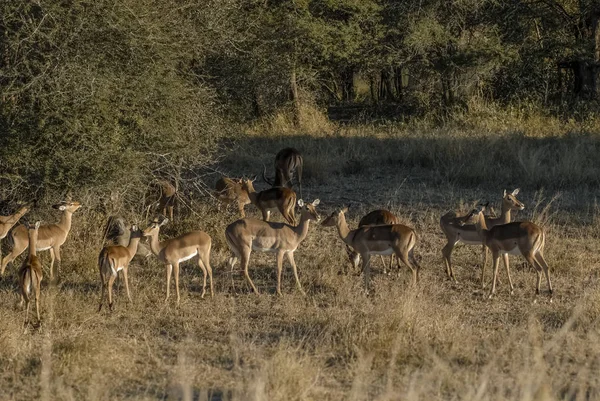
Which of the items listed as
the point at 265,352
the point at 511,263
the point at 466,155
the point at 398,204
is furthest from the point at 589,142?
the point at 265,352

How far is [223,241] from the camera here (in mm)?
11125

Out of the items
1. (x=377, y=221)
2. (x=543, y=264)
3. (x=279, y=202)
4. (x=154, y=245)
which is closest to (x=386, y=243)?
(x=377, y=221)

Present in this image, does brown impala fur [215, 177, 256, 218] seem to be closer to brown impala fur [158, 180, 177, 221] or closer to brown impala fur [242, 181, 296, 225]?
brown impala fur [242, 181, 296, 225]

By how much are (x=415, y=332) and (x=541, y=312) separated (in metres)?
1.71

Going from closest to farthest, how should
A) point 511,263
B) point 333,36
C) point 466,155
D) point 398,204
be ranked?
point 511,263 < point 398,204 < point 466,155 < point 333,36

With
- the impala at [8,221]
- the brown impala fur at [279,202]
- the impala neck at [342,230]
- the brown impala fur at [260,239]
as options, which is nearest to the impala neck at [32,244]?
the impala at [8,221]

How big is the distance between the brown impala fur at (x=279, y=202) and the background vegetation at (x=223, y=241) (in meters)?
0.55

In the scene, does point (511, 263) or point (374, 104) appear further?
point (374, 104)

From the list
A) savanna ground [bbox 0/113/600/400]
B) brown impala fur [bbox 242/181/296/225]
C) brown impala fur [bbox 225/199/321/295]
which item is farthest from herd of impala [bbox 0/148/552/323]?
brown impala fur [bbox 242/181/296/225]

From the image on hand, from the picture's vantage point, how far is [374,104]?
26.2 m

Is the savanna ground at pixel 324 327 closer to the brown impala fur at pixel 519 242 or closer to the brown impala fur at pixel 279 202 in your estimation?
the brown impala fur at pixel 519 242

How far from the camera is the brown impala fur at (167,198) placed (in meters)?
11.4

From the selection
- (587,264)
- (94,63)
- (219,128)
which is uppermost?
(94,63)

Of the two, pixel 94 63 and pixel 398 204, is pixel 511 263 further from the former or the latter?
pixel 94 63
